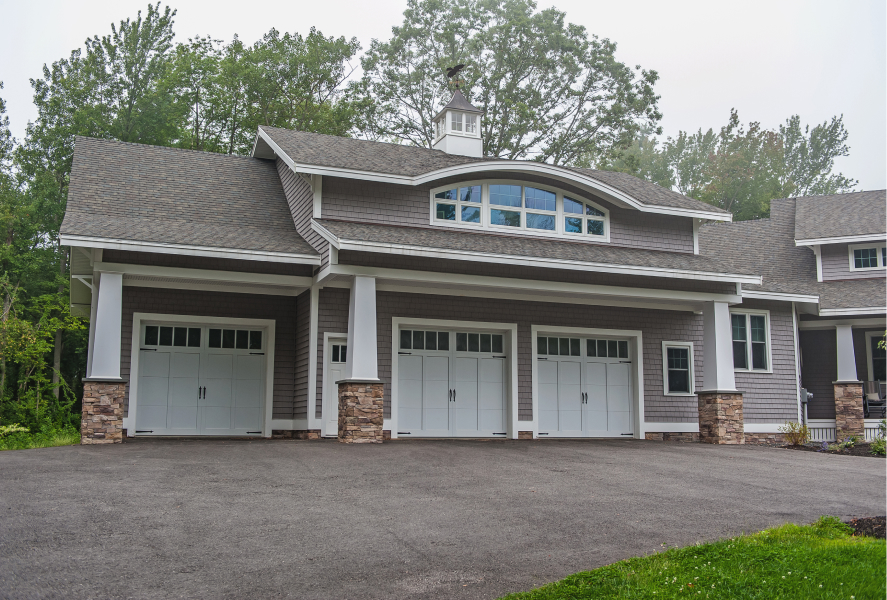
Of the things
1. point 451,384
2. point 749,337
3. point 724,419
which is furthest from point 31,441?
point 749,337

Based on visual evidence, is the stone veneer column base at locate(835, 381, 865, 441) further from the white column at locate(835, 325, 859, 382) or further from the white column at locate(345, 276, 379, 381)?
the white column at locate(345, 276, 379, 381)

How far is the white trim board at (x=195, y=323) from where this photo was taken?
48.3 ft

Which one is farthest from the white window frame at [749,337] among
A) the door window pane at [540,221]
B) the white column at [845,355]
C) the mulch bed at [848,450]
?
the door window pane at [540,221]

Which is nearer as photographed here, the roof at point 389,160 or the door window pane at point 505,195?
the roof at point 389,160

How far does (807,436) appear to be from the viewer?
17.6m

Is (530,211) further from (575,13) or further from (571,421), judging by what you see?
(575,13)

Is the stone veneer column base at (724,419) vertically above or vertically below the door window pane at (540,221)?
below

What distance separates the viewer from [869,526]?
702 centimetres

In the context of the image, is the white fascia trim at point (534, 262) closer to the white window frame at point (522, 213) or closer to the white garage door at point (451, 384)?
the white window frame at point (522, 213)

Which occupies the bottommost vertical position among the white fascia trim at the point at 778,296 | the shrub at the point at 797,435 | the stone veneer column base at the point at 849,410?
the shrub at the point at 797,435

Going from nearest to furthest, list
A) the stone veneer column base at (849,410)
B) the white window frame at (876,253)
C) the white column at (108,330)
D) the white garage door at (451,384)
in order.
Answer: the white column at (108,330) → the white garage door at (451,384) → the stone veneer column base at (849,410) → the white window frame at (876,253)

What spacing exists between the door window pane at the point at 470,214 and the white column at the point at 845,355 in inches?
377

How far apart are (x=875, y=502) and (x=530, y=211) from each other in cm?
949

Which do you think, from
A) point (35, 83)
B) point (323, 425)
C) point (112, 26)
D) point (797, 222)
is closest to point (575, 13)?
point (797, 222)
